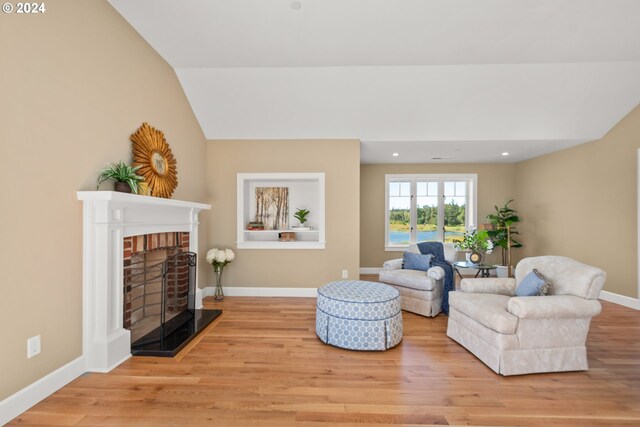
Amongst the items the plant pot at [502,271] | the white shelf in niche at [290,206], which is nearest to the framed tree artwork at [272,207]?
the white shelf in niche at [290,206]

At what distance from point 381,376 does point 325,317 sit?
76 cm

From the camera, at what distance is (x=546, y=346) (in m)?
2.28

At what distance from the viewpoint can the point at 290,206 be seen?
15.8 feet

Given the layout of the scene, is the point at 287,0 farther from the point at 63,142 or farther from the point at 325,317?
the point at 325,317

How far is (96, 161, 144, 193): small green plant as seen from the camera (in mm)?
2439

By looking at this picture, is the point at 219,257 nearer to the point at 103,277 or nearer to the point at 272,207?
the point at 272,207

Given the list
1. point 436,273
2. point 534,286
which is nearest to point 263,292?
point 436,273

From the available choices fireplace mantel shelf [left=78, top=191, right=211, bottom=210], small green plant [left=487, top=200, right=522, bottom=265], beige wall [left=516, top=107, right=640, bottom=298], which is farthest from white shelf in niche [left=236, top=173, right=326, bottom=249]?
beige wall [left=516, top=107, right=640, bottom=298]

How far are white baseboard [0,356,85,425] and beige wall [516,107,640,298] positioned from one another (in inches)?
252

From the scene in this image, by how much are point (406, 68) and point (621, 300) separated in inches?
174

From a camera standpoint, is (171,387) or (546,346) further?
(546,346)

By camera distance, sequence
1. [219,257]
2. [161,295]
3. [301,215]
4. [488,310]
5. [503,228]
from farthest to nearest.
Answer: [503,228]
[301,215]
[219,257]
[161,295]
[488,310]

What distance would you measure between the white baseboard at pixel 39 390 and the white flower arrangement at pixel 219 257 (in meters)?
1.97

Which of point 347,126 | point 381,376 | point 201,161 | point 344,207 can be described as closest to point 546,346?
point 381,376
